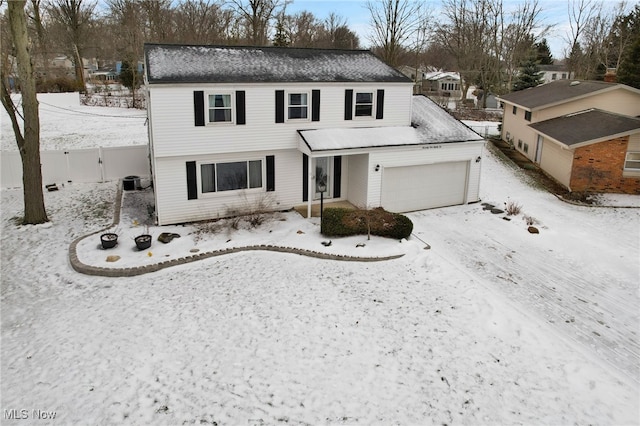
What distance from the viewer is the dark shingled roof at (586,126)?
73.2 feet

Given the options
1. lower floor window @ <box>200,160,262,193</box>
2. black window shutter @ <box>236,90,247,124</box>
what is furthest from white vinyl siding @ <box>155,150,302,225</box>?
A: black window shutter @ <box>236,90,247,124</box>

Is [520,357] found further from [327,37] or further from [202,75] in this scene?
[327,37]

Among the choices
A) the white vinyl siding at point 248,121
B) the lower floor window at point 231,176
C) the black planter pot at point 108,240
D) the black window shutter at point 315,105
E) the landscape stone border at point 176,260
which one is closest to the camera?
the landscape stone border at point 176,260

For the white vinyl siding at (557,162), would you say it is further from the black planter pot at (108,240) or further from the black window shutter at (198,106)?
the black planter pot at (108,240)

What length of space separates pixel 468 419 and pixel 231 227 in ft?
35.1

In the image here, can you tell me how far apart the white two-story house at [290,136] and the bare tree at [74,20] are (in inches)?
1513

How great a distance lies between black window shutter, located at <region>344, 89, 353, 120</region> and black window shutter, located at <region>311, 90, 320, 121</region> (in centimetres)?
119

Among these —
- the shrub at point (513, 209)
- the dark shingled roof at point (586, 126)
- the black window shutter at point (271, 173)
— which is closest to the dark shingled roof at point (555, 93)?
the dark shingled roof at point (586, 126)

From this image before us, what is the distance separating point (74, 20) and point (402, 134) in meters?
49.0

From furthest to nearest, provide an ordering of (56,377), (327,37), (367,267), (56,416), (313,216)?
1. (327,37)
2. (313,216)
3. (367,267)
4. (56,377)
5. (56,416)

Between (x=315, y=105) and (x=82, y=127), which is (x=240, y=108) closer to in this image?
(x=315, y=105)

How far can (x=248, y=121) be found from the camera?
687 inches

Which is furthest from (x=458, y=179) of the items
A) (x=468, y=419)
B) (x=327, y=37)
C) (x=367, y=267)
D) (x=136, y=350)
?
(x=327, y=37)

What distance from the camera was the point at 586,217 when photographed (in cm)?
2027
